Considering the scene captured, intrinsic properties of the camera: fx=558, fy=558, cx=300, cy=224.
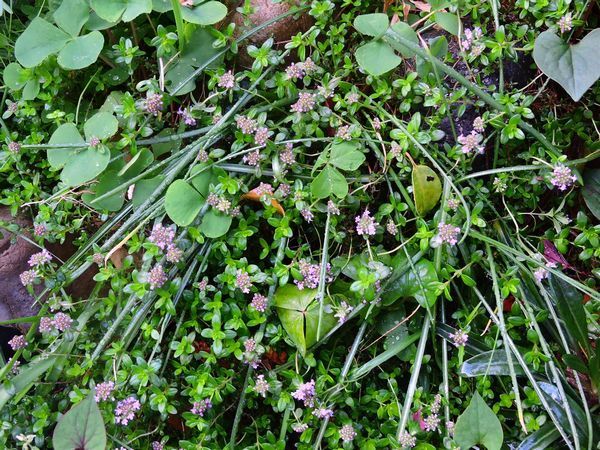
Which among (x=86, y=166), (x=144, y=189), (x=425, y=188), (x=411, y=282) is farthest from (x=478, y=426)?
(x=86, y=166)

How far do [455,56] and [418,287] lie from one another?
575 mm

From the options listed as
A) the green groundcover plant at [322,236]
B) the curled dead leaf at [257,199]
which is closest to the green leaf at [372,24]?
the green groundcover plant at [322,236]

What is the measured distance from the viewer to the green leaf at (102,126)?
4.03 feet

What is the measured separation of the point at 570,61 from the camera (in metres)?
1.17

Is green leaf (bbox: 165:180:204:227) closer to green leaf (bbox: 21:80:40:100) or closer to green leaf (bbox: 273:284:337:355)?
green leaf (bbox: 273:284:337:355)

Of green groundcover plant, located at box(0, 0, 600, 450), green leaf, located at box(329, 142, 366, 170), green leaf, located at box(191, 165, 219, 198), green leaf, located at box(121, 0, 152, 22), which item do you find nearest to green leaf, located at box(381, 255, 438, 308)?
green groundcover plant, located at box(0, 0, 600, 450)

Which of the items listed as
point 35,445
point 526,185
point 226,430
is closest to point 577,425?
point 526,185

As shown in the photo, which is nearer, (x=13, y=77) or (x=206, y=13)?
(x=206, y=13)

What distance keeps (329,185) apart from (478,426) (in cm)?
55

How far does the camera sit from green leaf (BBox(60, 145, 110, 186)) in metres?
1.21

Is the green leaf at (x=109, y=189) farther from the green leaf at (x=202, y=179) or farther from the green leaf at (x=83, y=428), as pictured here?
the green leaf at (x=83, y=428)

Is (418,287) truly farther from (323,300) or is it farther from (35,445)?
(35,445)

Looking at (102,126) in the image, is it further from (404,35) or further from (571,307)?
(571,307)

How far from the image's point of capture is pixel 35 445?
3.81 ft
